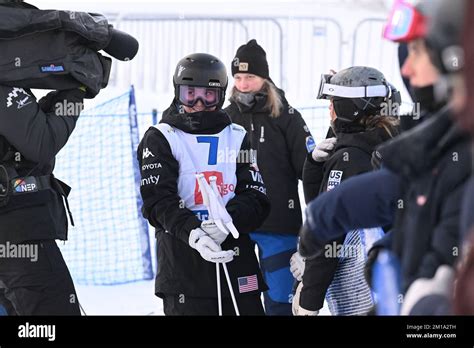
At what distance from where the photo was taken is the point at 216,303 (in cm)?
482

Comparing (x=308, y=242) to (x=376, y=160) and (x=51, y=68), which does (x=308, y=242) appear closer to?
(x=376, y=160)

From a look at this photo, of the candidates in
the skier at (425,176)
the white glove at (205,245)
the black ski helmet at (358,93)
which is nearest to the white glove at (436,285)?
the skier at (425,176)

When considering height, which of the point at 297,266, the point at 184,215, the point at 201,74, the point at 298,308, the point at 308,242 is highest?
the point at 201,74

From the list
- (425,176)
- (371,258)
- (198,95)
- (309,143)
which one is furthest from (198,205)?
(425,176)

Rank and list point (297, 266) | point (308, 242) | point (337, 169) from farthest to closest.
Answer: point (297, 266) → point (337, 169) → point (308, 242)

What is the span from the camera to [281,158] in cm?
602

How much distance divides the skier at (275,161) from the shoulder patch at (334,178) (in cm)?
105

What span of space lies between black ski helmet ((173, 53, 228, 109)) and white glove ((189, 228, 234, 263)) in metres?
0.66

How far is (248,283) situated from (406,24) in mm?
2367

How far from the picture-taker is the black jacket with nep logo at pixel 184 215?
4.74 m

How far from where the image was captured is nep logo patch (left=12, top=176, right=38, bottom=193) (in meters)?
4.74

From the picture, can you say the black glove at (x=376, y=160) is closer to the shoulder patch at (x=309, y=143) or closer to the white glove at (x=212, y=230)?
the white glove at (x=212, y=230)

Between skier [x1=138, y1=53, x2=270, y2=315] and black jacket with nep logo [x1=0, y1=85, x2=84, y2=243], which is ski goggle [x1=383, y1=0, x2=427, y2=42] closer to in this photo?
skier [x1=138, y1=53, x2=270, y2=315]
